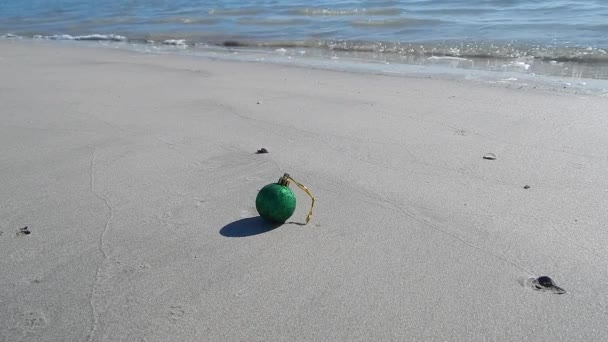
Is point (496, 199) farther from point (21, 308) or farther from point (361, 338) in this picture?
point (21, 308)

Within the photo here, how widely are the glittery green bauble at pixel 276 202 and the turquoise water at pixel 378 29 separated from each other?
509 centimetres

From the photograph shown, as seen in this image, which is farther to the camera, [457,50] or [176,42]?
[176,42]

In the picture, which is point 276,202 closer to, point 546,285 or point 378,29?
point 546,285

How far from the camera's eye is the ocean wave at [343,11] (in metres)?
12.8

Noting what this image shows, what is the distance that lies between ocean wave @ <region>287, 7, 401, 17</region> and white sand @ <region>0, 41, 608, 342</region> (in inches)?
321

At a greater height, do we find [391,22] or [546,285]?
[391,22]

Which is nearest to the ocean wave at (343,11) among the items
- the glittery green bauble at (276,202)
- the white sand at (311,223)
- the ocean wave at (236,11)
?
the ocean wave at (236,11)

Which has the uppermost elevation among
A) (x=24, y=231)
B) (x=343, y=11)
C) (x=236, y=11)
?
(x=343, y=11)

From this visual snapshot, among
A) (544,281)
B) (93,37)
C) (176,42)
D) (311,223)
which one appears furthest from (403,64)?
(93,37)

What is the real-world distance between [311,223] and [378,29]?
852cm

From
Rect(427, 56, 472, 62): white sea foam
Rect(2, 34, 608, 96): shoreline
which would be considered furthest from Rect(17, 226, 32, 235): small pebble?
Rect(427, 56, 472, 62): white sea foam

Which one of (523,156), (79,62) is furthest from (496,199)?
(79,62)

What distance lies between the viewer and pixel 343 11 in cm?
1330

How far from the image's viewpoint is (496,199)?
9.83 ft
